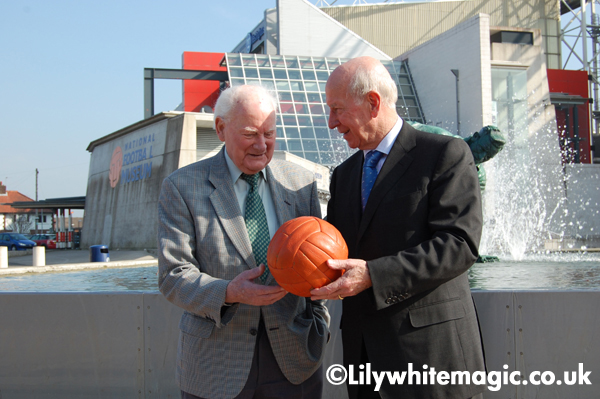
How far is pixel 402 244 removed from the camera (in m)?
2.33

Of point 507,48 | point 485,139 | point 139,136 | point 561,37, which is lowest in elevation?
point 485,139

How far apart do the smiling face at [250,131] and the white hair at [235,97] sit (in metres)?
0.01

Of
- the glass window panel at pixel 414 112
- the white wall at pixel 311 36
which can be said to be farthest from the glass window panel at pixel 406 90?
the white wall at pixel 311 36

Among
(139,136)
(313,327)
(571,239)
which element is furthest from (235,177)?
(571,239)

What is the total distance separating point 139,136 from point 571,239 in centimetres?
2511

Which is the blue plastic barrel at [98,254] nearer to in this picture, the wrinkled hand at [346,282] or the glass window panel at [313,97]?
the wrinkled hand at [346,282]

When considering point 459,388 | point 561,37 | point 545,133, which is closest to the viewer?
point 459,388

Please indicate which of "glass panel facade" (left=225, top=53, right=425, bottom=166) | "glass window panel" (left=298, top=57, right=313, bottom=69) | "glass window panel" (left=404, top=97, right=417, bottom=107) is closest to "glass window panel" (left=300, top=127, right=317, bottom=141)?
"glass panel facade" (left=225, top=53, right=425, bottom=166)

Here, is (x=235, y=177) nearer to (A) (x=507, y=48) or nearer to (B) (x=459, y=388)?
(B) (x=459, y=388)

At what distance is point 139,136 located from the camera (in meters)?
29.9

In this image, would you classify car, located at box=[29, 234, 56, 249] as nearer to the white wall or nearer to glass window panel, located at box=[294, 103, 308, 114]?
glass window panel, located at box=[294, 103, 308, 114]

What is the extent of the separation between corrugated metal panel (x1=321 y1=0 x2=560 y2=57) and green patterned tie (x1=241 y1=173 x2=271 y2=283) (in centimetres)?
4974

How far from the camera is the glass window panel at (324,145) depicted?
3092 cm

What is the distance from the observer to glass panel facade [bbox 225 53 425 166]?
31.0 metres
